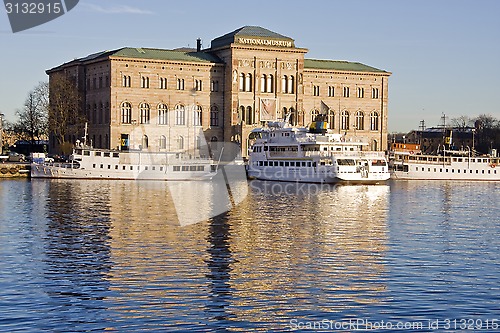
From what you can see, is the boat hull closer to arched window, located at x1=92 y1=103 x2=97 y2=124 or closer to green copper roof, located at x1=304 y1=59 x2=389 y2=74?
arched window, located at x1=92 y1=103 x2=97 y2=124

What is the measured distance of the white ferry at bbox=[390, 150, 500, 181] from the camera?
138875 mm

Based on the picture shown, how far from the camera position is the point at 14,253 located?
43.6m

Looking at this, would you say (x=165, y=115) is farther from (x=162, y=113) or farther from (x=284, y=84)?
(x=284, y=84)

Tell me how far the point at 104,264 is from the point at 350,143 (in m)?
76.7

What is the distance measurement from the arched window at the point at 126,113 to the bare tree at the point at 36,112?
44.0 feet

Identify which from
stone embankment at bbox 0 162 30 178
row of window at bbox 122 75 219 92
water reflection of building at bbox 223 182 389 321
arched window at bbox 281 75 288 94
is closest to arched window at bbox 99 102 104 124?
row of window at bbox 122 75 219 92

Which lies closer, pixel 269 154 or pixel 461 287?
pixel 461 287

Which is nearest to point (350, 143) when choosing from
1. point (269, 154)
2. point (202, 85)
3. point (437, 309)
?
point (269, 154)

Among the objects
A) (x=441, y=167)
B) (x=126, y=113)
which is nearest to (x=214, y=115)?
(x=126, y=113)

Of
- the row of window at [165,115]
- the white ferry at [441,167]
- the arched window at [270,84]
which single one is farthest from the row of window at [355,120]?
the white ferry at [441,167]

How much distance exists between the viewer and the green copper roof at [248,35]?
15900cm

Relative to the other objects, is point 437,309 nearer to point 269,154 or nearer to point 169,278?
point 169,278

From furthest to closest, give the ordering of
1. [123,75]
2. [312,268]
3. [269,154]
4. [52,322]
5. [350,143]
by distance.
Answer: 1. [123,75]
2. [269,154]
3. [350,143]
4. [312,268]
5. [52,322]

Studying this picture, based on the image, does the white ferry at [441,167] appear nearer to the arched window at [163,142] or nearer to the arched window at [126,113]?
the arched window at [163,142]
